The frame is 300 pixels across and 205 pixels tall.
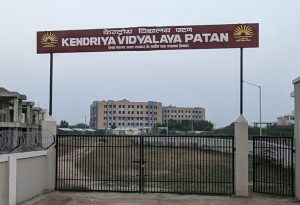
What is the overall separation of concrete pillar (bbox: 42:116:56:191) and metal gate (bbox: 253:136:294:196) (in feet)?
22.7

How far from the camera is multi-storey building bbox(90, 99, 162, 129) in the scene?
90.4 m

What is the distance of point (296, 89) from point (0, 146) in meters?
9.13

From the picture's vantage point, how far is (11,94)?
90.5 meters

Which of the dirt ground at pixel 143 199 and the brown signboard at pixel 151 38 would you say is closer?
the dirt ground at pixel 143 199

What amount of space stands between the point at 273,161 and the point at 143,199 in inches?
222

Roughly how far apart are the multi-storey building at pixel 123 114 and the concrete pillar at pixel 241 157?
71.7 m

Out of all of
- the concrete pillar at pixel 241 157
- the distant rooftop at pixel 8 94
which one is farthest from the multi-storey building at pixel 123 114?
the concrete pillar at pixel 241 157

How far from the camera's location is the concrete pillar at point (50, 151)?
1634cm

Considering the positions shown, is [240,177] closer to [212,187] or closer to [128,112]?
[212,187]

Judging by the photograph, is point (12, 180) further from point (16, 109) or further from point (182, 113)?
point (182, 113)

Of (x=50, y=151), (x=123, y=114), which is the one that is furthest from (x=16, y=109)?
(x=50, y=151)

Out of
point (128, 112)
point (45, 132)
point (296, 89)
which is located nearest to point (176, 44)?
point (296, 89)

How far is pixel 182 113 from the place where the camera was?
118625 millimetres

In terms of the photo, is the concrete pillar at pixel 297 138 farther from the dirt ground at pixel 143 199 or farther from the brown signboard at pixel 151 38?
the brown signboard at pixel 151 38
